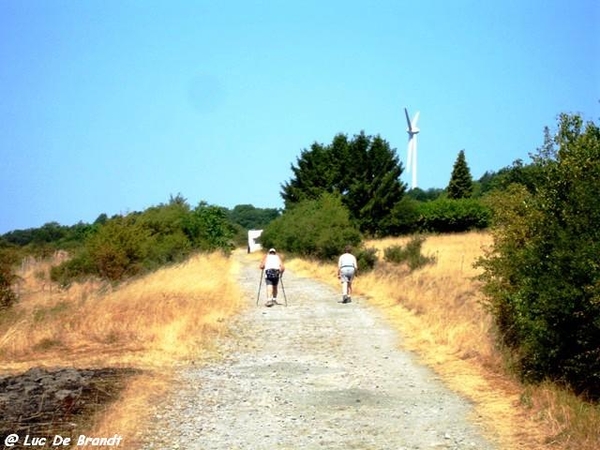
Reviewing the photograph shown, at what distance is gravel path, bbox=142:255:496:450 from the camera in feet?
21.8

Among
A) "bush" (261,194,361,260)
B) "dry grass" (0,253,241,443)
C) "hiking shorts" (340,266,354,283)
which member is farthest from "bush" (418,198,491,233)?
"dry grass" (0,253,241,443)

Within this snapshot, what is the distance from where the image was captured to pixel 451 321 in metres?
13.5

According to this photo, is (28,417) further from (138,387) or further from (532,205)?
(532,205)

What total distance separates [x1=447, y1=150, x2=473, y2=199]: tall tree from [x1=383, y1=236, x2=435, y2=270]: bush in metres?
50.1

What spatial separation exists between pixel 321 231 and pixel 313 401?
26.9m

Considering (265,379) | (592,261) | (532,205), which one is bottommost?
(265,379)

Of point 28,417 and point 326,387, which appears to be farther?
point 326,387

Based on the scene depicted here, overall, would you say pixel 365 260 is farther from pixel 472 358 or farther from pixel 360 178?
pixel 360 178

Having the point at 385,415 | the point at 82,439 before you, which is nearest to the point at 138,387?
the point at 82,439

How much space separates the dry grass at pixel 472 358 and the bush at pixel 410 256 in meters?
1.45

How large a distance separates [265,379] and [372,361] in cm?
220

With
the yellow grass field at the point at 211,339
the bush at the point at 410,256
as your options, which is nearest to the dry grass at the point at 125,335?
the yellow grass field at the point at 211,339

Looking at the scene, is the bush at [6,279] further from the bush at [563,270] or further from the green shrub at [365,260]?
the green shrub at [365,260]

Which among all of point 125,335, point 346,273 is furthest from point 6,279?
point 346,273
